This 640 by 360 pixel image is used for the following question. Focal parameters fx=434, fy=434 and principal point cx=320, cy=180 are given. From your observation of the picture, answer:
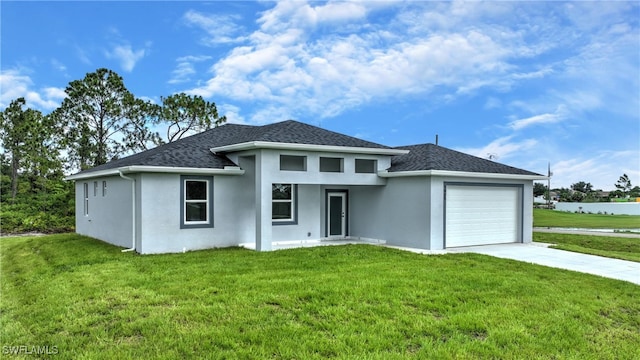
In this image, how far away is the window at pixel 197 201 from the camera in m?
12.9

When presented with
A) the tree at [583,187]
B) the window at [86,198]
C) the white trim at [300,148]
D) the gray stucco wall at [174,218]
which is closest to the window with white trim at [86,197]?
the window at [86,198]

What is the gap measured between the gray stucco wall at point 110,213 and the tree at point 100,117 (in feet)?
30.7

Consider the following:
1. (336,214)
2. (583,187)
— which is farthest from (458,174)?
(583,187)

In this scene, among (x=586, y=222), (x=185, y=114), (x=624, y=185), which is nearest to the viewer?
(x=185, y=114)

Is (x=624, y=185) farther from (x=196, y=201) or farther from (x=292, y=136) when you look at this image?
(x=196, y=201)

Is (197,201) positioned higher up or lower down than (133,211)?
higher up

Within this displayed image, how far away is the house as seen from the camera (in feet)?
41.4

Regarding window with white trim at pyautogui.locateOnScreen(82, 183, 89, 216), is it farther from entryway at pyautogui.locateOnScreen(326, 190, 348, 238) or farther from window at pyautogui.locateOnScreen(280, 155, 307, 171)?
entryway at pyautogui.locateOnScreen(326, 190, 348, 238)

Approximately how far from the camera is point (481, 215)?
48.8 ft

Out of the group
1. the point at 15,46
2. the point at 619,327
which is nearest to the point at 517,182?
the point at 619,327

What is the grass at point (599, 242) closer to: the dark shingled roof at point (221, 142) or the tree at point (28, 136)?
the dark shingled roof at point (221, 142)

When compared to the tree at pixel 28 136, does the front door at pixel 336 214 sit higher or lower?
lower

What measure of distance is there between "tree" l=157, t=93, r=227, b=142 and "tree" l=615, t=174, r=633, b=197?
6128cm

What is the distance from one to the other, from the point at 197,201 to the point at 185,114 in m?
17.5
